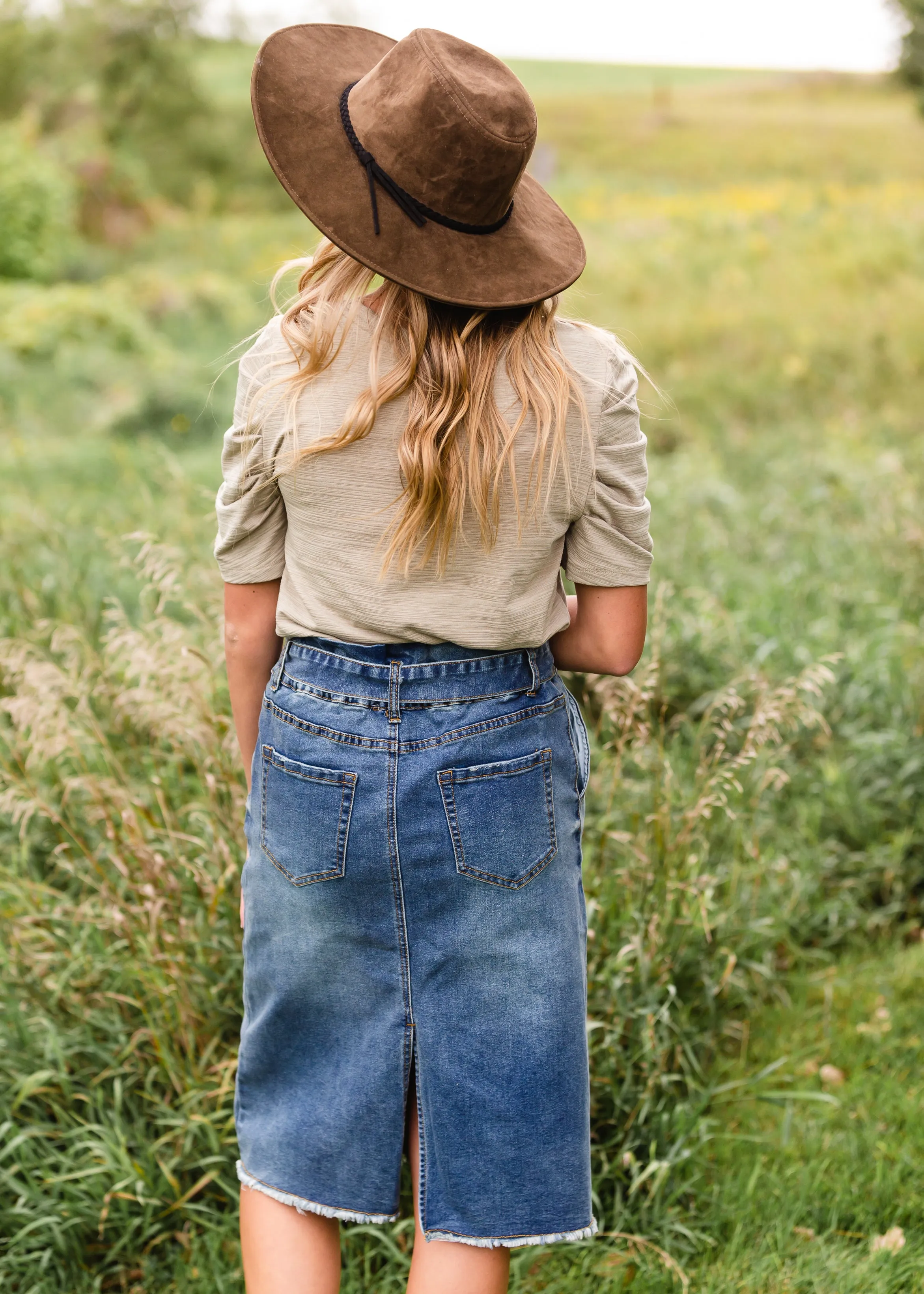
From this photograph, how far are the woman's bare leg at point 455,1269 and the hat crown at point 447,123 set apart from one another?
1369mm

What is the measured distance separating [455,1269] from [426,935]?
1.69ft

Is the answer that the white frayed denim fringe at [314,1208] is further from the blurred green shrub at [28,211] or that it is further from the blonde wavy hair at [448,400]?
the blurred green shrub at [28,211]

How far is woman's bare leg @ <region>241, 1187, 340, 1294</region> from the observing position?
1727 mm

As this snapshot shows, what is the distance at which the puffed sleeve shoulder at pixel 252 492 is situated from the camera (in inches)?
62.3

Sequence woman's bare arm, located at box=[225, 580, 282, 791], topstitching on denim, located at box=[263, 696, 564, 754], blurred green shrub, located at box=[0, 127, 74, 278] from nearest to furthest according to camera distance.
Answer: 1. topstitching on denim, located at box=[263, 696, 564, 754]
2. woman's bare arm, located at box=[225, 580, 282, 791]
3. blurred green shrub, located at box=[0, 127, 74, 278]

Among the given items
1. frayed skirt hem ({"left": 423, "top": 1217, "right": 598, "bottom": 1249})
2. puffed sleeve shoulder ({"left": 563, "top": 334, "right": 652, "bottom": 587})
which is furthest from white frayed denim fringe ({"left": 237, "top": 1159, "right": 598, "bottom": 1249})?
puffed sleeve shoulder ({"left": 563, "top": 334, "right": 652, "bottom": 587})

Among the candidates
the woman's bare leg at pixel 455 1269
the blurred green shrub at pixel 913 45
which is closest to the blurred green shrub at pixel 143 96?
the blurred green shrub at pixel 913 45

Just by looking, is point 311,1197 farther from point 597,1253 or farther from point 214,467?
point 214,467

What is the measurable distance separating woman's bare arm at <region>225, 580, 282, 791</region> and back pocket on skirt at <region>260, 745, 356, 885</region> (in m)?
0.22

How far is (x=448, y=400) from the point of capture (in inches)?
58.1

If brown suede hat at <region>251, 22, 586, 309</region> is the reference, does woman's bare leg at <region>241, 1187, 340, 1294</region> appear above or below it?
below

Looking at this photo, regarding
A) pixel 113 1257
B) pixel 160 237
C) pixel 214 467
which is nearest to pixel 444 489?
pixel 113 1257

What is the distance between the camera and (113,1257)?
7.68 ft

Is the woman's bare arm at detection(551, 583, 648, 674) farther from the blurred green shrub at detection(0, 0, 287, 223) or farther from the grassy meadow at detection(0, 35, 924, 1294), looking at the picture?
the blurred green shrub at detection(0, 0, 287, 223)
